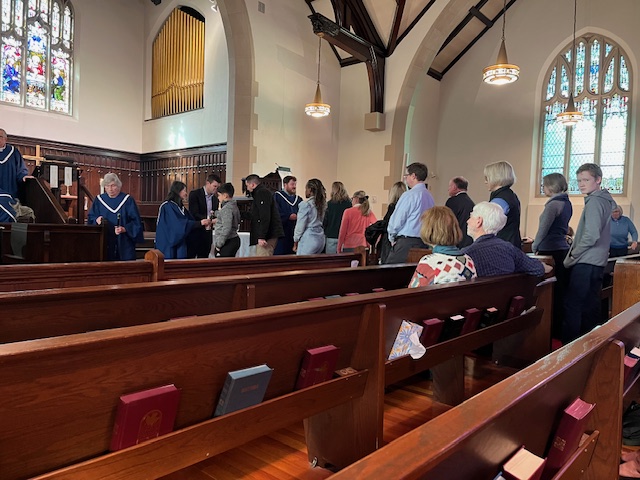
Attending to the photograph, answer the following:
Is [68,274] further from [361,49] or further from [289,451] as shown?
[361,49]

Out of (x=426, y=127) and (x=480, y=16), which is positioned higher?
(x=480, y=16)

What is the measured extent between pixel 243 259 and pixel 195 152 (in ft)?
26.7

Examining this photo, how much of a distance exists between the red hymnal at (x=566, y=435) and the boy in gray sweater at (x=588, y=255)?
2529 mm

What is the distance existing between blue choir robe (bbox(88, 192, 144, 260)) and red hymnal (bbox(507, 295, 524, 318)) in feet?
11.7

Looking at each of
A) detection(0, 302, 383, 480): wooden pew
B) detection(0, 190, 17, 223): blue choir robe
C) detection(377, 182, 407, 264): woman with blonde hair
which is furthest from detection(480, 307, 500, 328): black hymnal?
detection(0, 190, 17, 223): blue choir robe

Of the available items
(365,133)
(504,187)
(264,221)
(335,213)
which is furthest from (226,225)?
(365,133)

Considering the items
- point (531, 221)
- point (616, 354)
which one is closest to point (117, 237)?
point (616, 354)

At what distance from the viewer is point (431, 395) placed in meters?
2.72

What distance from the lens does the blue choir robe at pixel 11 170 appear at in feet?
17.0

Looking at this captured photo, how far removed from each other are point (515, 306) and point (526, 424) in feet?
6.37

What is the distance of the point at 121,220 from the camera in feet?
15.9

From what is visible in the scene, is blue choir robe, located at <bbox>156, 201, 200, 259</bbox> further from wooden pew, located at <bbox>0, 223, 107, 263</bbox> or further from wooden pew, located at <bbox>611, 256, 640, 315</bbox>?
wooden pew, located at <bbox>611, 256, 640, 315</bbox>

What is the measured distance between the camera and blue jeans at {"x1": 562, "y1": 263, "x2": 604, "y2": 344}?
348cm

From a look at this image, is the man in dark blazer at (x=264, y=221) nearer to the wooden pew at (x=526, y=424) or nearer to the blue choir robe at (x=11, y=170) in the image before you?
the blue choir robe at (x=11, y=170)
